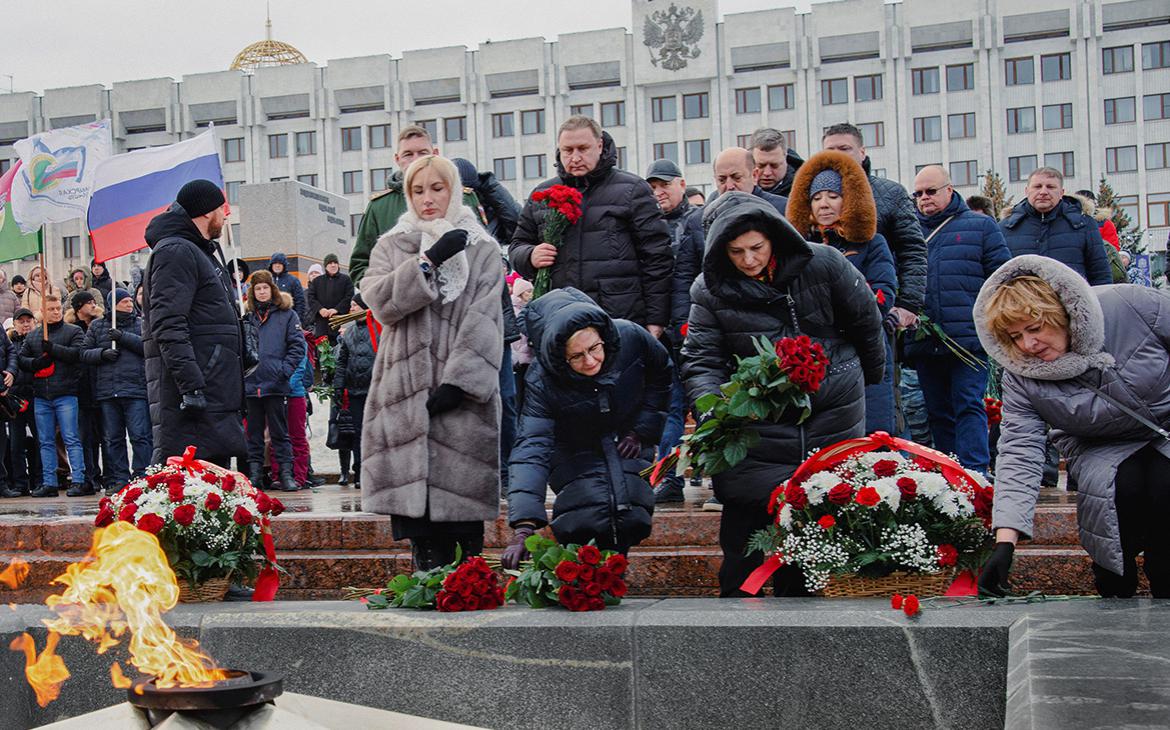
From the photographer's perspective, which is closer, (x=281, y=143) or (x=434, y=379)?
(x=434, y=379)

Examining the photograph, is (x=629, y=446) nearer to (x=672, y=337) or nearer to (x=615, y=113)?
(x=672, y=337)

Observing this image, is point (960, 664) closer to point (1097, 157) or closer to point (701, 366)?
point (701, 366)

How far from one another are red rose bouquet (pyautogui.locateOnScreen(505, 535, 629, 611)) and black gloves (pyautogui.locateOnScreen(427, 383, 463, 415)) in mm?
916

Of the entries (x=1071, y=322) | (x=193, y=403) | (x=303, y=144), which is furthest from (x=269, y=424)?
(x=303, y=144)

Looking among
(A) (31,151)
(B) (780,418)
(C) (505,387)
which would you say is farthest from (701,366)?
(A) (31,151)

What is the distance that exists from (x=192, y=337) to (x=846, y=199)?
329 centimetres

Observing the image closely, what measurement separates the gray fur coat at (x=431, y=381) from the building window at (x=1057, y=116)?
52.7 metres

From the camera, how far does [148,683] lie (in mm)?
2229

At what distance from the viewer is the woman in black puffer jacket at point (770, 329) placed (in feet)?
16.4

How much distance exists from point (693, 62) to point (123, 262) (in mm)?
25670

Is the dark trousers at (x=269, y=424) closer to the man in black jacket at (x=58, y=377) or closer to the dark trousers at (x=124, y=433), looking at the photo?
the dark trousers at (x=124, y=433)

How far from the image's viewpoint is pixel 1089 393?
163 inches

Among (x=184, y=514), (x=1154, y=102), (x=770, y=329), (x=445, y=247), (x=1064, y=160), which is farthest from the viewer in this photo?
(x=1064, y=160)

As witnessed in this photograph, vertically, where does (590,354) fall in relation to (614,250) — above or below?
below
